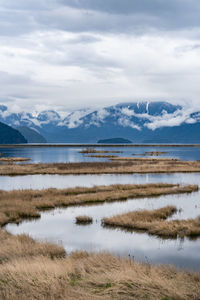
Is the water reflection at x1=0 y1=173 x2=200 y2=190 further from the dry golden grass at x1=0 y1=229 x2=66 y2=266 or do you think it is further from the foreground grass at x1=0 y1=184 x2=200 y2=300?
the foreground grass at x1=0 y1=184 x2=200 y2=300

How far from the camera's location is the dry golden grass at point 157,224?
79.2 ft

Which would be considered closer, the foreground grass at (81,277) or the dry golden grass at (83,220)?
the foreground grass at (81,277)

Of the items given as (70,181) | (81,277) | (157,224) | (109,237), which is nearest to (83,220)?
(109,237)

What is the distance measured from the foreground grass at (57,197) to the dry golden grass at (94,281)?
550 inches

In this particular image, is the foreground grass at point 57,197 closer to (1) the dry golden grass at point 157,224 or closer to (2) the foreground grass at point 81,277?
(1) the dry golden grass at point 157,224

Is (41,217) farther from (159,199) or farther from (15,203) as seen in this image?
(159,199)

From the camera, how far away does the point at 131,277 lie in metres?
13.9

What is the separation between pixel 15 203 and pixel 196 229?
17.7 metres

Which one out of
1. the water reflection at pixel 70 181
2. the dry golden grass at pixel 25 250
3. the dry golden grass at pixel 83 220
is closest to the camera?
the dry golden grass at pixel 25 250

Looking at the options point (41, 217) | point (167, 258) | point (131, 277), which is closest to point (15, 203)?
point (41, 217)

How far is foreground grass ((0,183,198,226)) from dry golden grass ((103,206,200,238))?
7995mm

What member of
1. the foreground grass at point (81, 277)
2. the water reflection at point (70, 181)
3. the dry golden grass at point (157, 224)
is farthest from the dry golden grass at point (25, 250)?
the water reflection at point (70, 181)

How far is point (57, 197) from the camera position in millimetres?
38531

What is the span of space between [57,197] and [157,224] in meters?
15.6
